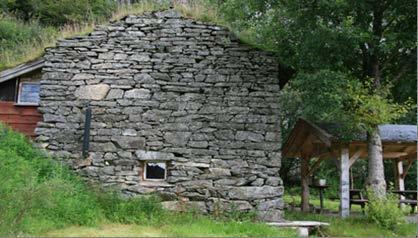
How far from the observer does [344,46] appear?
895 cm

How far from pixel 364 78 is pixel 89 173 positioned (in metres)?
6.38

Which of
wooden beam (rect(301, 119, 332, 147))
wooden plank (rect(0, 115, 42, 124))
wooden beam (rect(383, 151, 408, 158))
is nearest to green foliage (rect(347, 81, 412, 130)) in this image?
wooden beam (rect(301, 119, 332, 147))

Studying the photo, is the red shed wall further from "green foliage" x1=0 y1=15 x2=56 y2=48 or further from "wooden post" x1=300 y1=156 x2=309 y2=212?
"wooden post" x1=300 y1=156 x2=309 y2=212

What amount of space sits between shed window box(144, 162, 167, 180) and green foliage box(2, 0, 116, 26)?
10989mm

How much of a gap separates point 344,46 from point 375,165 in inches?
106

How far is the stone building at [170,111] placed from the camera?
8.58 metres

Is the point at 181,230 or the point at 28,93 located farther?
the point at 28,93

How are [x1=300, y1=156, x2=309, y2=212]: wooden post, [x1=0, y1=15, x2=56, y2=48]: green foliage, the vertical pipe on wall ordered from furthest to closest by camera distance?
[x1=0, y1=15, x2=56, y2=48]: green foliage, [x1=300, y1=156, x2=309, y2=212]: wooden post, the vertical pipe on wall

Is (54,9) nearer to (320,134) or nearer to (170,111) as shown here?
(170,111)

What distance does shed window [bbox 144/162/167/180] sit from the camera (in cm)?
880

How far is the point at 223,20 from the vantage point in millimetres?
9594

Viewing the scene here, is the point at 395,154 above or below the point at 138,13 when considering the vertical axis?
below

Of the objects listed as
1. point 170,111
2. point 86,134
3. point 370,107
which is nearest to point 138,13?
point 170,111

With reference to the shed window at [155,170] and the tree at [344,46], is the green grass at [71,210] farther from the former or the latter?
the tree at [344,46]
